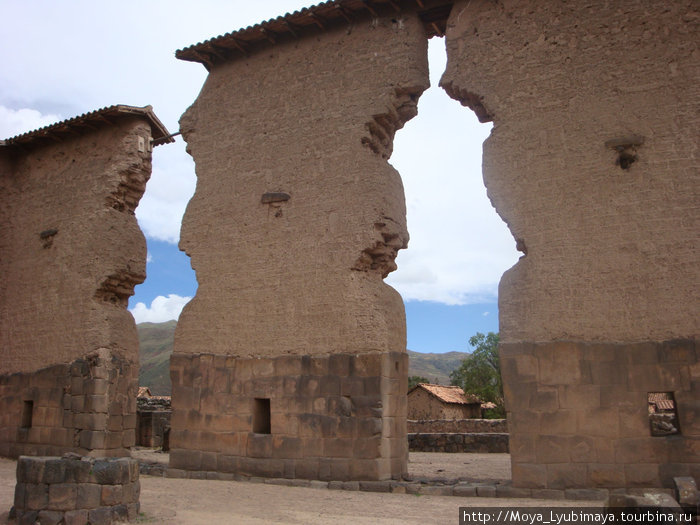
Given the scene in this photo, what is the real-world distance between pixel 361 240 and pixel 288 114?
2694 mm

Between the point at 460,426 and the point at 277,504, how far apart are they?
452 inches

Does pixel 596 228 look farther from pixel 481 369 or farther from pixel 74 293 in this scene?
pixel 481 369

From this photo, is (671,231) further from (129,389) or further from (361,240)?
(129,389)

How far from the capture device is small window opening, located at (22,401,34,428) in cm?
1098

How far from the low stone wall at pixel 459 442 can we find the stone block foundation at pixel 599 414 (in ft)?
24.1

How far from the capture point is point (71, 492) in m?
5.34

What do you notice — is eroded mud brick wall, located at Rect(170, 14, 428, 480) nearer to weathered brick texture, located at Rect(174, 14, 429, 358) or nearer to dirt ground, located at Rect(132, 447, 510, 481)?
weathered brick texture, located at Rect(174, 14, 429, 358)

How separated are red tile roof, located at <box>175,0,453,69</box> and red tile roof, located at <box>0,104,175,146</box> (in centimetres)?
155

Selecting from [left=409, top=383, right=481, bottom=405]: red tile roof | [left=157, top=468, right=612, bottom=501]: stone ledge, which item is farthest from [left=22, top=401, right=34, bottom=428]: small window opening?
[left=409, top=383, right=481, bottom=405]: red tile roof

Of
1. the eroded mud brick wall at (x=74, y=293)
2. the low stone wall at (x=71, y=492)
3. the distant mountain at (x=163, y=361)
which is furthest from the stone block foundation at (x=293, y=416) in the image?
the distant mountain at (x=163, y=361)

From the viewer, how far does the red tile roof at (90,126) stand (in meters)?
11.1

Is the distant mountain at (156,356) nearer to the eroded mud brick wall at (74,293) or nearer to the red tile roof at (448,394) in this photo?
the red tile roof at (448,394)

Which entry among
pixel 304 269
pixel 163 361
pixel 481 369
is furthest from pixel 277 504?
pixel 163 361

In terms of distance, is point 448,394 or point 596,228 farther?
point 448,394
